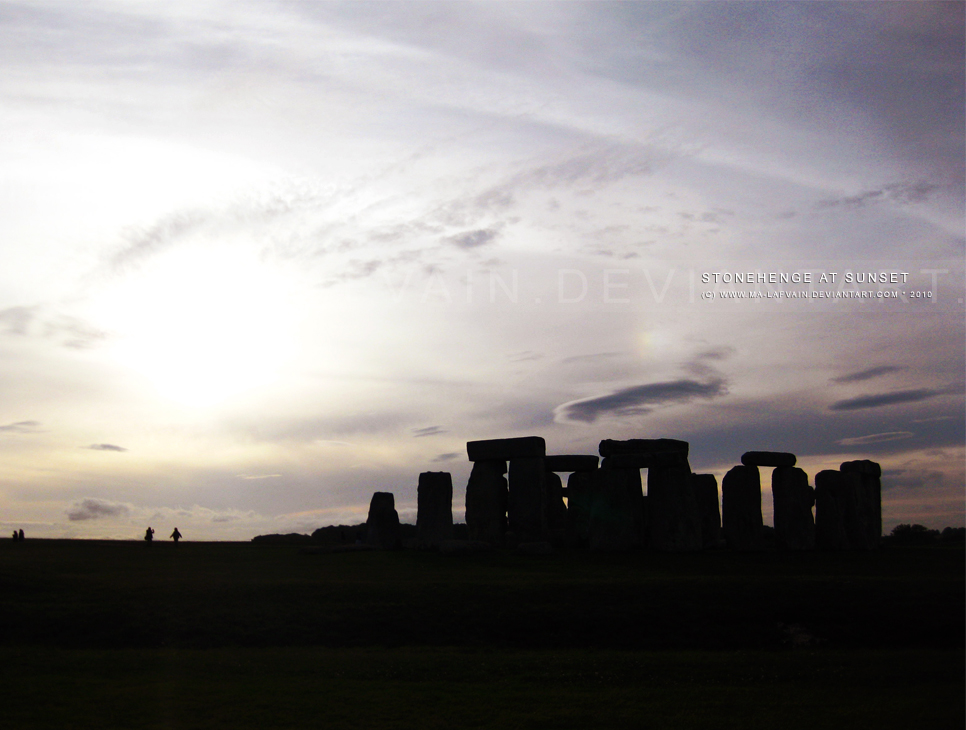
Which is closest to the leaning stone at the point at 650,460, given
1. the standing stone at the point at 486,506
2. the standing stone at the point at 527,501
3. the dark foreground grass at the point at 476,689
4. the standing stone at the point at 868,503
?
the standing stone at the point at 527,501

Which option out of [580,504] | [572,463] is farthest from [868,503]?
[572,463]

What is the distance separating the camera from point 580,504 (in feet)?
110

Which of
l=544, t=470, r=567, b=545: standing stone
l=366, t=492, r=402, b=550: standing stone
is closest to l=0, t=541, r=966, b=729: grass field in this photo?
l=366, t=492, r=402, b=550: standing stone

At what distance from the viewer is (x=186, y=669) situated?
1560 centimetres

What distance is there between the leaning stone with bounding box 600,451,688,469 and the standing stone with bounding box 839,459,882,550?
7.23 metres

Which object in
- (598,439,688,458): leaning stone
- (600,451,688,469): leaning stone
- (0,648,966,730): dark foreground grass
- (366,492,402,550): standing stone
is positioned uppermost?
(598,439,688,458): leaning stone

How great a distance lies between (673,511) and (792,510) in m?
4.71

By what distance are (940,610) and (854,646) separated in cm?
260

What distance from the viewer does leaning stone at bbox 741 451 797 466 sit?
104 feet

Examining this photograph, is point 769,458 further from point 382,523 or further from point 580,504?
point 382,523

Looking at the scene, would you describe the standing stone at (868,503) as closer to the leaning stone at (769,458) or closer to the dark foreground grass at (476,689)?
the leaning stone at (769,458)

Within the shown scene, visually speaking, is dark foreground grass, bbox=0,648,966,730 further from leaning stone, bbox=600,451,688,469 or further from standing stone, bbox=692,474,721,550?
standing stone, bbox=692,474,721,550

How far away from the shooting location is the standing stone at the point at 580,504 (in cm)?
3027

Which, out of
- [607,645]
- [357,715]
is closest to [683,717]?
[357,715]
